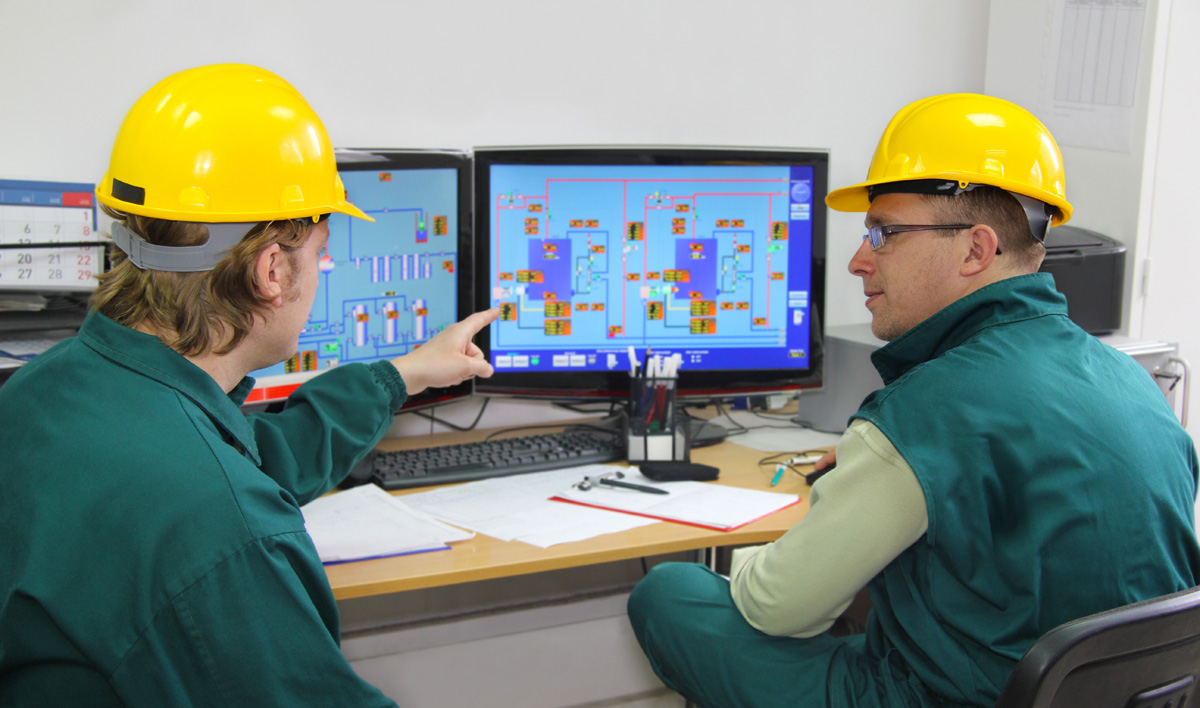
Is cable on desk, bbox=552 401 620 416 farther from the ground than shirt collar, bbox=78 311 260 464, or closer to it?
closer to it

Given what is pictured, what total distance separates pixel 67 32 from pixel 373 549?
3.78 feet

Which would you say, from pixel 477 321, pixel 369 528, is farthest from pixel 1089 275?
pixel 369 528

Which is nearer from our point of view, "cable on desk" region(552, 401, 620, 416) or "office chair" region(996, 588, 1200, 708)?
"office chair" region(996, 588, 1200, 708)

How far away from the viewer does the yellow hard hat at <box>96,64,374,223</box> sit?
1030 millimetres

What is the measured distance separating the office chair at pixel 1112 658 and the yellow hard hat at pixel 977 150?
0.63 meters

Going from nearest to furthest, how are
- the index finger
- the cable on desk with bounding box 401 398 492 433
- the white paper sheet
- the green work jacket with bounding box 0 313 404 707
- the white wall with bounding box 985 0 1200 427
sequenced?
the green work jacket with bounding box 0 313 404 707
the white paper sheet
the index finger
the cable on desk with bounding box 401 398 492 433
the white wall with bounding box 985 0 1200 427

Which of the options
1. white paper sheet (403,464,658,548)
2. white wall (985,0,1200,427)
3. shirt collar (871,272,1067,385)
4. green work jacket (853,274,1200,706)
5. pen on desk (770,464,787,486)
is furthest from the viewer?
white wall (985,0,1200,427)

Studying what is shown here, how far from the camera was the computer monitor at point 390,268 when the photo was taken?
186cm

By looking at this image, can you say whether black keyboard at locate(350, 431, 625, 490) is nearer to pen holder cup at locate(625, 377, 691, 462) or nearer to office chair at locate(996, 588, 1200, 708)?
A: pen holder cup at locate(625, 377, 691, 462)

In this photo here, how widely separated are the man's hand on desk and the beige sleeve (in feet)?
2.13

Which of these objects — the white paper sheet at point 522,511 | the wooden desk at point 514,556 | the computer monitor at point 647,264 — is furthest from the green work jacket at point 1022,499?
the computer monitor at point 647,264

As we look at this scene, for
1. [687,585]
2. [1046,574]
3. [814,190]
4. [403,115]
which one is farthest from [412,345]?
[1046,574]

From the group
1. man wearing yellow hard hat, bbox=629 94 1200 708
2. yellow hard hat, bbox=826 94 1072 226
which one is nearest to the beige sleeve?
man wearing yellow hard hat, bbox=629 94 1200 708

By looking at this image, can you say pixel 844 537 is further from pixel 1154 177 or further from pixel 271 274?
pixel 1154 177
